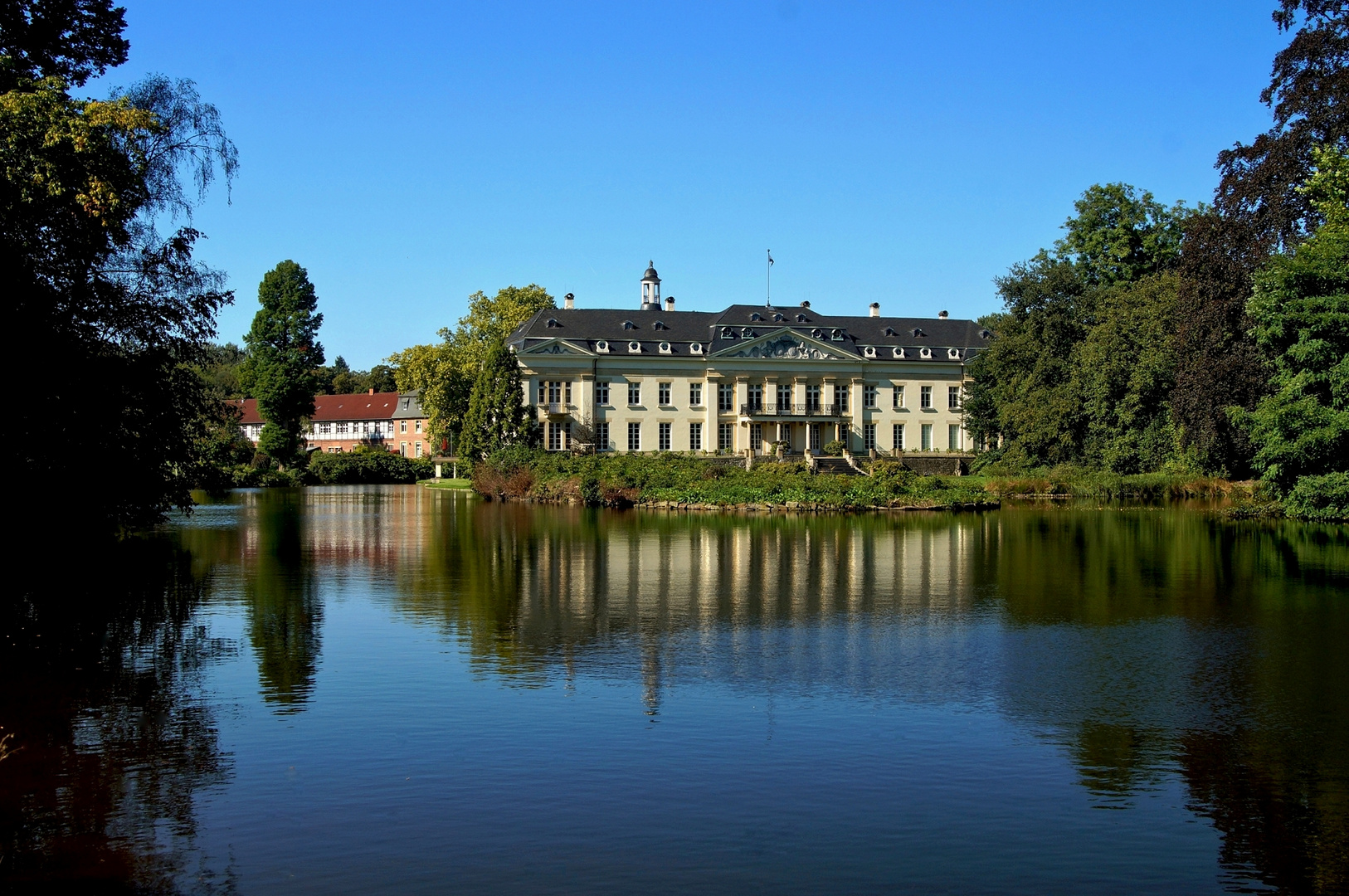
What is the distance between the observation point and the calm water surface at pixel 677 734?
7488mm

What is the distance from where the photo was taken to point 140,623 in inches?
622

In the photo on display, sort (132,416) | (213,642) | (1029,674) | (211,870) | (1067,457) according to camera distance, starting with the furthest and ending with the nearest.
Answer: (1067,457) < (132,416) < (213,642) < (1029,674) < (211,870)

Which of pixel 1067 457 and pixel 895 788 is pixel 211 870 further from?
pixel 1067 457

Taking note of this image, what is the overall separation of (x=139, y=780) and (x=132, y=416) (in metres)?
9.86

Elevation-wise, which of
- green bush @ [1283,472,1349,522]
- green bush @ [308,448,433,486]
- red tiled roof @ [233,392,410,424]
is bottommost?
green bush @ [1283,472,1349,522]

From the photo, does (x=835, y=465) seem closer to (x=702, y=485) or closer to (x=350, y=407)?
(x=702, y=485)

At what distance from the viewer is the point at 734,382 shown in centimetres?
6209

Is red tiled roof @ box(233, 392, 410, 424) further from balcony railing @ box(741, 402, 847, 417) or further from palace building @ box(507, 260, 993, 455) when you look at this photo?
balcony railing @ box(741, 402, 847, 417)

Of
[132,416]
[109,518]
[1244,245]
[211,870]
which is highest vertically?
[1244,245]

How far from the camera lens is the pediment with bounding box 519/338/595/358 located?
194 feet

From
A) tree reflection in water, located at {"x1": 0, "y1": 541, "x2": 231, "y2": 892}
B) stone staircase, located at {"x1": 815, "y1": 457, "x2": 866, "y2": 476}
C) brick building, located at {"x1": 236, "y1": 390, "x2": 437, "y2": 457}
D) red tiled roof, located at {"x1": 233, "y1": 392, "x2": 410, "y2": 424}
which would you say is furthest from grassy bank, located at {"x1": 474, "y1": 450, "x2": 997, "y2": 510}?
red tiled roof, located at {"x1": 233, "y1": 392, "x2": 410, "y2": 424}

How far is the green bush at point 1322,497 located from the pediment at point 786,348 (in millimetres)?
32246

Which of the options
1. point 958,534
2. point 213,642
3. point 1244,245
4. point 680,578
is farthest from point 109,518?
point 1244,245

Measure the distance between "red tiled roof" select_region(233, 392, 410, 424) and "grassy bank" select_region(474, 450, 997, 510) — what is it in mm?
37795
